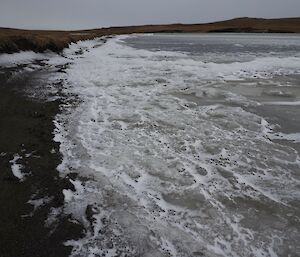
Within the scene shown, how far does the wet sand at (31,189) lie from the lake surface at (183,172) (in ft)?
0.49

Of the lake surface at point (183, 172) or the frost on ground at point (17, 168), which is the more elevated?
the frost on ground at point (17, 168)

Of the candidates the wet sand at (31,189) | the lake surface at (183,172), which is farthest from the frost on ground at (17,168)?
the lake surface at (183,172)

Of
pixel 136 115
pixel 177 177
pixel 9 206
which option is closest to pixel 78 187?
pixel 9 206

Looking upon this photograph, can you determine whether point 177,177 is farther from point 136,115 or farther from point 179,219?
point 136,115

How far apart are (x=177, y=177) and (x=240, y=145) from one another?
158 cm

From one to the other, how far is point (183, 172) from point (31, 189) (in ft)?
6.13

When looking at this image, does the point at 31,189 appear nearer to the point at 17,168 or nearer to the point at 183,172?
the point at 17,168

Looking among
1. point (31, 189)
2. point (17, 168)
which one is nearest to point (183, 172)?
point (31, 189)

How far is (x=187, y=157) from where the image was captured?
5.23 meters

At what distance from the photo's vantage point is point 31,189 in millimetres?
4016

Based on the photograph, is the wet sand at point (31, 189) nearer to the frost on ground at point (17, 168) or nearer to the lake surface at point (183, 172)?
the frost on ground at point (17, 168)

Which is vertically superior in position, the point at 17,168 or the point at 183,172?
the point at 17,168

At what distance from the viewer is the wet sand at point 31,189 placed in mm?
3092

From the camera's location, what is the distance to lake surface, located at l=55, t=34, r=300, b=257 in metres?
3.33
